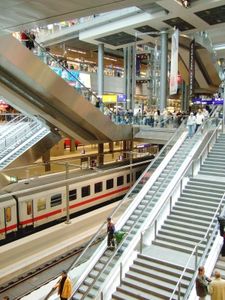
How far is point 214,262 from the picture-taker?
9250 millimetres

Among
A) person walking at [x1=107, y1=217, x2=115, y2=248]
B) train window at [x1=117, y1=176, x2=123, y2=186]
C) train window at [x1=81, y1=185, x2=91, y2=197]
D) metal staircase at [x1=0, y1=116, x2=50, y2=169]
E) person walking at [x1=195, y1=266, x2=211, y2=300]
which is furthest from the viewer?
train window at [x1=117, y1=176, x2=123, y2=186]

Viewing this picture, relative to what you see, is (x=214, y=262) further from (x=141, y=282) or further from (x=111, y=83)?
(x=111, y=83)

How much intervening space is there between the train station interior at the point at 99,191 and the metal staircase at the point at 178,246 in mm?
35

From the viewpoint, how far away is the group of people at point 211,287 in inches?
283

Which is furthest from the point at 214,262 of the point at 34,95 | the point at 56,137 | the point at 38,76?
the point at 56,137

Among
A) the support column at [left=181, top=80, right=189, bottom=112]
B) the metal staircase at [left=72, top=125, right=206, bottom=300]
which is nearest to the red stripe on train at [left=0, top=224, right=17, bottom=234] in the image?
the metal staircase at [left=72, top=125, right=206, bottom=300]

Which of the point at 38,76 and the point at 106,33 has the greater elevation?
the point at 106,33

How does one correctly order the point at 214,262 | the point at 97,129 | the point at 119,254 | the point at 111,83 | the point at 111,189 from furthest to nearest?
the point at 111,83
the point at 111,189
the point at 97,129
the point at 119,254
the point at 214,262

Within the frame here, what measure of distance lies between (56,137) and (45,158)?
2475mm

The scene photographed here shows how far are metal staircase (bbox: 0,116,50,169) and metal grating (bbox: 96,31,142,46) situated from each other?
38.4 ft

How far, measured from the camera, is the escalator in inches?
456

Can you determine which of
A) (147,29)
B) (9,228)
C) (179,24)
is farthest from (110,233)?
(147,29)

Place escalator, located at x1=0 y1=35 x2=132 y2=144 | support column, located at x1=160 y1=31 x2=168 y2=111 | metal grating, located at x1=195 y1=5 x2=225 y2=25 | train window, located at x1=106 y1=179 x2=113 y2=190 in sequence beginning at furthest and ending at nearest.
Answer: support column, located at x1=160 y1=31 x2=168 y2=111, metal grating, located at x1=195 y1=5 x2=225 y2=25, train window, located at x1=106 y1=179 x2=113 y2=190, escalator, located at x1=0 y1=35 x2=132 y2=144

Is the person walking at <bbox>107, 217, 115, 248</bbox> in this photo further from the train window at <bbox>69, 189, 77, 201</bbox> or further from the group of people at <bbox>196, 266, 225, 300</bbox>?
the train window at <bbox>69, 189, 77, 201</bbox>
